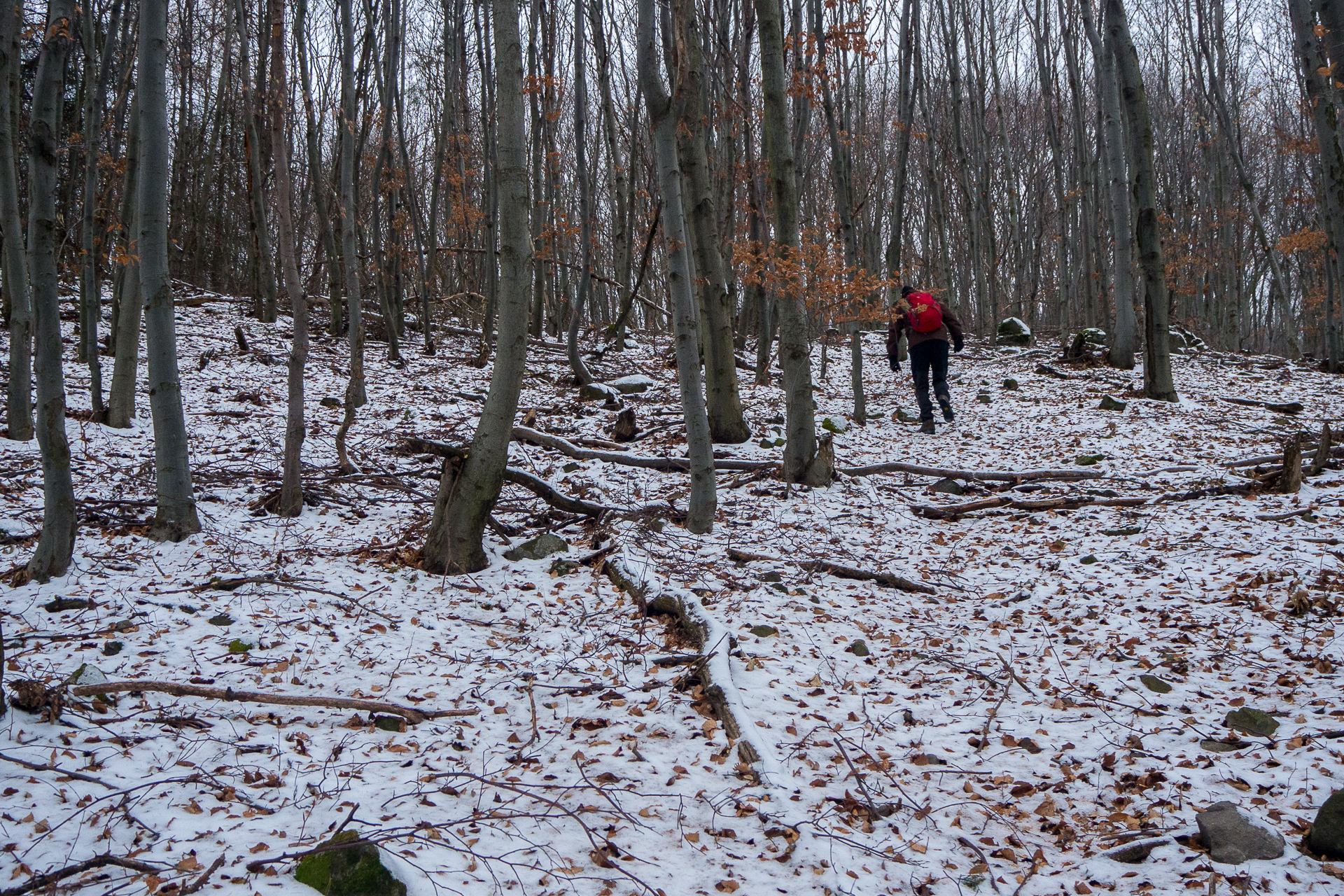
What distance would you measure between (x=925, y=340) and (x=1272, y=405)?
4.75 m

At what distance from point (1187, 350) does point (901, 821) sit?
16.8 m

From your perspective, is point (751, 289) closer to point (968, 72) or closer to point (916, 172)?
point (968, 72)

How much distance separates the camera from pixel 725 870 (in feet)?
7.93

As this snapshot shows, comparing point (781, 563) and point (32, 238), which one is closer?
point (32, 238)

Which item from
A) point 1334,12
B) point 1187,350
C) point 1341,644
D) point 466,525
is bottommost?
point 1341,644

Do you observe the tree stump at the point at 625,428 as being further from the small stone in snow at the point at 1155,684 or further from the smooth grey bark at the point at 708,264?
the small stone in snow at the point at 1155,684

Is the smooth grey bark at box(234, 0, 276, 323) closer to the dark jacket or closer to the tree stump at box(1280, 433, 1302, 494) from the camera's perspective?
the dark jacket

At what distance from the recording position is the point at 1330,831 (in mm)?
2289

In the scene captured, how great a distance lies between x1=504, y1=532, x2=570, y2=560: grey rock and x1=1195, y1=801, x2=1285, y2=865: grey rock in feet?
13.3

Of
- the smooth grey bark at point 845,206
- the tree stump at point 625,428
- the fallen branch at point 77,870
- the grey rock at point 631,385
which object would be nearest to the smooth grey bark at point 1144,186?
the smooth grey bark at point 845,206

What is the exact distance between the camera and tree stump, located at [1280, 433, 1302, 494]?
5762mm

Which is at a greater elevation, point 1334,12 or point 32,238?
point 1334,12

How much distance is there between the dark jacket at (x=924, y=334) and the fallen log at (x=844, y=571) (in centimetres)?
471

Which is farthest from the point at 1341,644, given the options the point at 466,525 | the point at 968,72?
the point at 968,72
